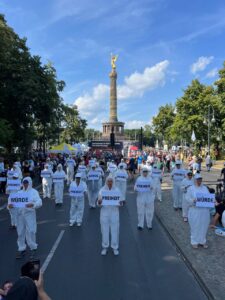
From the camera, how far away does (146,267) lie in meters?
7.44

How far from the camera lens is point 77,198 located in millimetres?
11172

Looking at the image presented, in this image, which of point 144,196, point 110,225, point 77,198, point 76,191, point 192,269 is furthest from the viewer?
point 77,198

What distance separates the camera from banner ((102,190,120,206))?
8305mm

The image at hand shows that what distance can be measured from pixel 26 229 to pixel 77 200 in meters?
3.09

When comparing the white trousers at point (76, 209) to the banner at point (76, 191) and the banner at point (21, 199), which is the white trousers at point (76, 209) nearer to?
the banner at point (76, 191)

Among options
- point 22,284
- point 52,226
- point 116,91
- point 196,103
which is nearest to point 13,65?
point 52,226

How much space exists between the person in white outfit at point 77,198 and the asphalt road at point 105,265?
31cm

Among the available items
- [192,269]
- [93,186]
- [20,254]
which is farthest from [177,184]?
[20,254]

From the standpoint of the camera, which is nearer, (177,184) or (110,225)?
(110,225)

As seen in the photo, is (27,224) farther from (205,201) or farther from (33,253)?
(205,201)

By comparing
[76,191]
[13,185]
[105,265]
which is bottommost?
[105,265]

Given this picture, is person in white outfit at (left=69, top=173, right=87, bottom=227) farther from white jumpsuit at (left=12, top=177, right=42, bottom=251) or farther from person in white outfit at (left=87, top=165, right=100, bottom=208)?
person in white outfit at (left=87, top=165, right=100, bottom=208)

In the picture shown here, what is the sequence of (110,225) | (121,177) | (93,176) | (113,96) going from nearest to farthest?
(110,225) → (93,176) → (121,177) → (113,96)

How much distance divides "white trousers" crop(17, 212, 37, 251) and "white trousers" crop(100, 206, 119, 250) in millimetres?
1573
